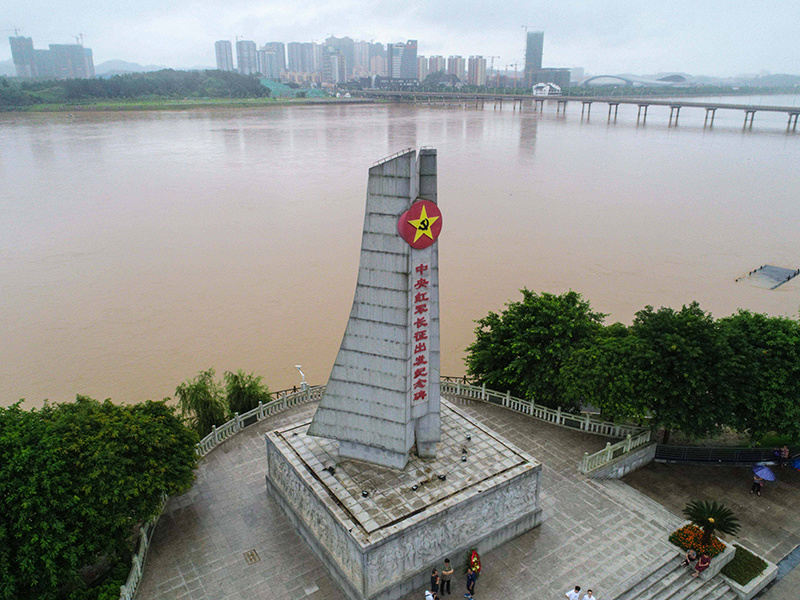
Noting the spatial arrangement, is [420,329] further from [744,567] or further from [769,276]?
[769,276]

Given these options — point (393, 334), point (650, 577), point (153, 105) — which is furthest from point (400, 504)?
point (153, 105)

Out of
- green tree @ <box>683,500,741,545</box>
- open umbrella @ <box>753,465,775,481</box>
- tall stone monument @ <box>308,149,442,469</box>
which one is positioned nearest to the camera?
tall stone monument @ <box>308,149,442,469</box>

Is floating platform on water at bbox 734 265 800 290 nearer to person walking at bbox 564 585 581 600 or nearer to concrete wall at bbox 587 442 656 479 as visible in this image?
concrete wall at bbox 587 442 656 479

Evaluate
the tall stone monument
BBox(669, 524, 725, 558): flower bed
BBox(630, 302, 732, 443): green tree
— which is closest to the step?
BBox(669, 524, 725, 558): flower bed

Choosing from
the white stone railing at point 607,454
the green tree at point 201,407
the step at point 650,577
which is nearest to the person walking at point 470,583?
the step at point 650,577

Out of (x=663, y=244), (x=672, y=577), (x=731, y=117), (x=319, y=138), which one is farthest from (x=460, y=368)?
(x=731, y=117)

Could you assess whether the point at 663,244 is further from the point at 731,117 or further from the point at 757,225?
the point at 731,117

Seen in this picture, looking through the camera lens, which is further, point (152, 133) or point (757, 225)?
point (152, 133)
